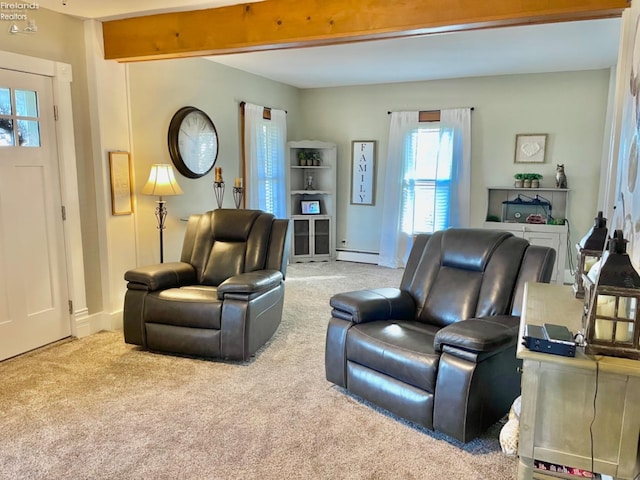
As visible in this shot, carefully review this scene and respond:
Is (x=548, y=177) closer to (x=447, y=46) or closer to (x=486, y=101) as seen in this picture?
(x=486, y=101)

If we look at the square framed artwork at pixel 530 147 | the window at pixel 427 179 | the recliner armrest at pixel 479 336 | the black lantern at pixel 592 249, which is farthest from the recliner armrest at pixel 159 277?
the square framed artwork at pixel 530 147

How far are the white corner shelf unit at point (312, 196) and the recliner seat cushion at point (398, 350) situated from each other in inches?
155

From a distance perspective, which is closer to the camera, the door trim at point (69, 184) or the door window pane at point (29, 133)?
the door window pane at point (29, 133)

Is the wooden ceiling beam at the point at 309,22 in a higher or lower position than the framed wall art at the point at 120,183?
higher

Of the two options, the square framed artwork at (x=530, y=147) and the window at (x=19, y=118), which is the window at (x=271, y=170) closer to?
the window at (x=19, y=118)

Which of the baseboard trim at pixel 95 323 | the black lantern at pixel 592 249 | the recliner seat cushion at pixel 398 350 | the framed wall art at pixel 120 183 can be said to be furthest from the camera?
the framed wall art at pixel 120 183

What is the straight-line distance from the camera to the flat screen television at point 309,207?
6.61 meters

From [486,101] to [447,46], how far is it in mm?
1683

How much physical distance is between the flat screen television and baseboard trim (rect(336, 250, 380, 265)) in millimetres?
725

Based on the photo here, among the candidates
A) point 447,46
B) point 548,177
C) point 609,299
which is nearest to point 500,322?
point 609,299

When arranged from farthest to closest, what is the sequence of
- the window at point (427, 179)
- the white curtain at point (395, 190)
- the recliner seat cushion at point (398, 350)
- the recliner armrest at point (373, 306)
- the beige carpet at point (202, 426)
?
1. the white curtain at point (395, 190)
2. the window at point (427, 179)
3. the recliner armrest at point (373, 306)
4. the recliner seat cushion at point (398, 350)
5. the beige carpet at point (202, 426)

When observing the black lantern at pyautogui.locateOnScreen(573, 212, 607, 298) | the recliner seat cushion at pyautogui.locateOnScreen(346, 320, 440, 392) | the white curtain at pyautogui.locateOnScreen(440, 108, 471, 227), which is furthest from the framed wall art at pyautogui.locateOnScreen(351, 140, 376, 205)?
the black lantern at pyautogui.locateOnScreen(573, 212, 607, 298)

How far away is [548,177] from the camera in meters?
5.57

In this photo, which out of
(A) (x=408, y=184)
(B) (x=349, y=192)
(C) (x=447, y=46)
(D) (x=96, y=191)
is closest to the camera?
(D) (x=96, y=191)
